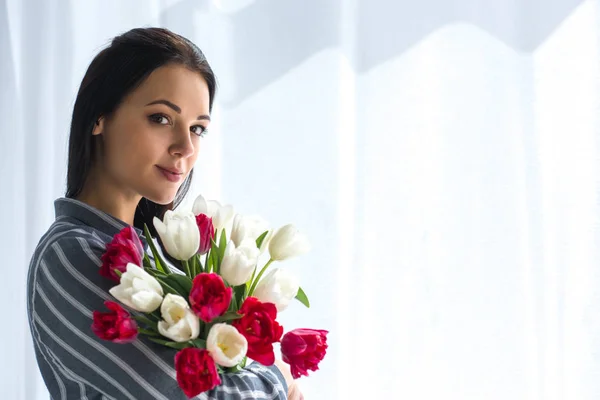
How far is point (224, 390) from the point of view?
874mm

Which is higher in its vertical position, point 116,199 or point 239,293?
point 116,199

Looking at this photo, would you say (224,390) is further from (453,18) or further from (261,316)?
(453,18)

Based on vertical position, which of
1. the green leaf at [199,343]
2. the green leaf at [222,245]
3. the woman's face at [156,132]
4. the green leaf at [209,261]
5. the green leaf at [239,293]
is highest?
the woman's face at [156,132]

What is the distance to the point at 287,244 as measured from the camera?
97 cm

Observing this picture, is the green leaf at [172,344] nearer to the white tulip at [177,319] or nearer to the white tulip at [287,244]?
the white tulip at [177,319]

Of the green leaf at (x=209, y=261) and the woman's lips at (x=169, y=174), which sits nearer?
the green leaf at (x=209, y=261)

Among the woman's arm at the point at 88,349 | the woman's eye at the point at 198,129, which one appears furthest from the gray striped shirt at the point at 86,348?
the woman's eye at the point at 198,129

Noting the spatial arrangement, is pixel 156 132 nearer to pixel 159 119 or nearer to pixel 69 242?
pixel 159 119

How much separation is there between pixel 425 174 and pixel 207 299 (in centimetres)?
93

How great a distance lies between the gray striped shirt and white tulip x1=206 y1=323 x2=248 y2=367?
7cm

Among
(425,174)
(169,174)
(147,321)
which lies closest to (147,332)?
(147,321)

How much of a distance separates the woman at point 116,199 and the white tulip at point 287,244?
0.48 ft

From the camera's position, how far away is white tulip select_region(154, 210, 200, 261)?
0.88 meters

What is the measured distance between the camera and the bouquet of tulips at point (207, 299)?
804mm
